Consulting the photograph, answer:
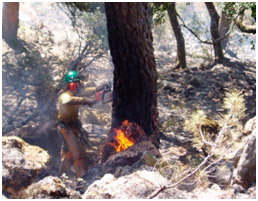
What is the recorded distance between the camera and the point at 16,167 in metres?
3.38

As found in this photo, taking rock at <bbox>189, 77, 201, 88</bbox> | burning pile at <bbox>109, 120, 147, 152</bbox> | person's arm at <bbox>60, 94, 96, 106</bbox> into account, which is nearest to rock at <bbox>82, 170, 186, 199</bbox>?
burning pile at <bbox>109, 120, 147, 152</bbox>

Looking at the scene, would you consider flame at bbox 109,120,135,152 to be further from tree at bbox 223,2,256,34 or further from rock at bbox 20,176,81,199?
tree at bbox 223,2,256,34

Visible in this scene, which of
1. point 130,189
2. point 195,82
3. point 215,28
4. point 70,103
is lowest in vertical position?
point 130,189

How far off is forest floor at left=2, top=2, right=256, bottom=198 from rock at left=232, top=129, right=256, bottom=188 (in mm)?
2160

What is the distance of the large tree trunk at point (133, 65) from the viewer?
3740 millimetres

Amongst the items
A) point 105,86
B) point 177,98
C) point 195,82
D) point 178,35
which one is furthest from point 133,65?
point 178,35

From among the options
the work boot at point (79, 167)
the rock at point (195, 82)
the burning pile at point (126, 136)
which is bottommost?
the work boot at point (79, 167)

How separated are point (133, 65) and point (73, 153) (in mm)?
2440

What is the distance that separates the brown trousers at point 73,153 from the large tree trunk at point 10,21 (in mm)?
5288

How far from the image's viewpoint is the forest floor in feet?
21.5

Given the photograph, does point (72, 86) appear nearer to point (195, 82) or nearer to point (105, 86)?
point (105, 86)

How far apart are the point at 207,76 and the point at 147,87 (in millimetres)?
6029

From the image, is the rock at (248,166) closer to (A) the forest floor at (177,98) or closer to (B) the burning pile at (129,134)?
(B) the burning pile at (129,134)

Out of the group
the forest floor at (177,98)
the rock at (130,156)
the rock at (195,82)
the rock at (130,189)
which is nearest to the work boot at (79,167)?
the forest floor at (177,98)
